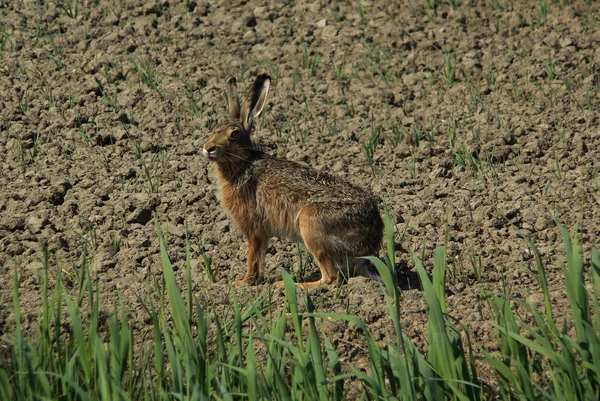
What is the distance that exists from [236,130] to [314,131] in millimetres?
1744

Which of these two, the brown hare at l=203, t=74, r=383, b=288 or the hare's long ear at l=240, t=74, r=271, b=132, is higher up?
the hare's long ear at l=240, t=74, r=271, b=132

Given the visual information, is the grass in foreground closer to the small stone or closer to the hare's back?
the hare's back

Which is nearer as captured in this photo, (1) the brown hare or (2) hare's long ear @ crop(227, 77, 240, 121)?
(1) the brown hare

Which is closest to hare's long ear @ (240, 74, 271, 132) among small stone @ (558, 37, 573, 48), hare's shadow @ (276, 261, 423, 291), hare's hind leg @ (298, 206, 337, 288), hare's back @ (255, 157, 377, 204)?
hare's back @ (255, 157, 377, 204)

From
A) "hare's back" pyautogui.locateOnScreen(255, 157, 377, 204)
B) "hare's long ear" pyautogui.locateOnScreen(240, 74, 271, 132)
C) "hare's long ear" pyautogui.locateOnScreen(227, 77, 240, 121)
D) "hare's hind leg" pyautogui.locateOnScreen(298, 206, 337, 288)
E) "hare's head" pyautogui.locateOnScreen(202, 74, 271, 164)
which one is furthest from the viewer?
"hare's long ear" pyautogui.locateOnScreen(227, 77, 240, 121)

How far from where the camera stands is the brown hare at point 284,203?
20.6 ft

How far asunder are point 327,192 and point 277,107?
2.44 meters

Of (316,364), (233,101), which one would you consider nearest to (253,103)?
(233,101)

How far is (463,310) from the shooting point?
556 centimetres

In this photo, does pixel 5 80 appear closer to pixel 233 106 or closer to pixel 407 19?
pixel 233 106

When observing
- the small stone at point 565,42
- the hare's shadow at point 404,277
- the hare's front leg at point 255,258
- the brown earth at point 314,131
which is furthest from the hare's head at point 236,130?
the small stone at point 565,42

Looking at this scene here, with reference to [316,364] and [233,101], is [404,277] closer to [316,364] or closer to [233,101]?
[233,101]

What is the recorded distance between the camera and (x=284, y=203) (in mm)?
6535

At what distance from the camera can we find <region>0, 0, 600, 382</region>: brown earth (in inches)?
253
